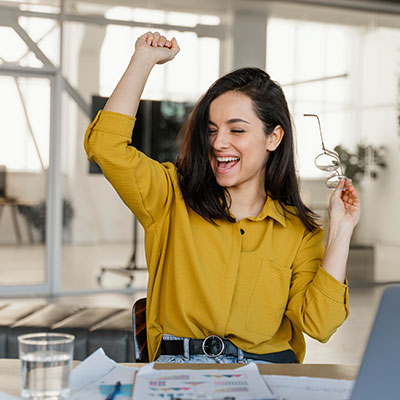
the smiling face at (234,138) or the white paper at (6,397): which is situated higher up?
the smiling face at (234,138)

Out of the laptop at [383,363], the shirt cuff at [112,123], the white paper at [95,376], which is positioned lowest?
the white paper at [95,376]

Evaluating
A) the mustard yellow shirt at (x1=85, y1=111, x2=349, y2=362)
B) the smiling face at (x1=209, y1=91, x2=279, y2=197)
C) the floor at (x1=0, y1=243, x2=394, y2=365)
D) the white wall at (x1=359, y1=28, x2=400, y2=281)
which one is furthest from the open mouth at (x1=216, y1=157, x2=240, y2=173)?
the white wall at (x1=359, y1=28, x2=400, y2=281)

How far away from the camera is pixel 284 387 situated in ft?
4.08

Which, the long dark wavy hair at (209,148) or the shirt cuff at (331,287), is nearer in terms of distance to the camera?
the shirt cuff at (331,287)

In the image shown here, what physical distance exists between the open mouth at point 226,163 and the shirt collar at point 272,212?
0.14 meters

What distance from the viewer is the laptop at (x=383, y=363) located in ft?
3.11

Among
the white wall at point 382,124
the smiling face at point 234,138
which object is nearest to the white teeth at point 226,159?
the smiling face at point 234,138

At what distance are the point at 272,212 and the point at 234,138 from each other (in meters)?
0.22

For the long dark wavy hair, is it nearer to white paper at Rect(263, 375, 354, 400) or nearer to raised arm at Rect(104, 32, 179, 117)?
raised arm at Rect(104, 32, 179, 117)

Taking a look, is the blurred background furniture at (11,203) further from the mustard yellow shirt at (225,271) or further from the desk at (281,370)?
the desk at (281,370)

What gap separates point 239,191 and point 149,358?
1.70 ft

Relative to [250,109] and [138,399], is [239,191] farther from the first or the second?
[138,399]

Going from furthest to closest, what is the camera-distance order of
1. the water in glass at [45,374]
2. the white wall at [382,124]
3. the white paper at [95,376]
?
the white wall at [382,124] < the white paper at [95,376] < the water in glass at [45,374]

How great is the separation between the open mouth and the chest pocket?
0.27 metres
